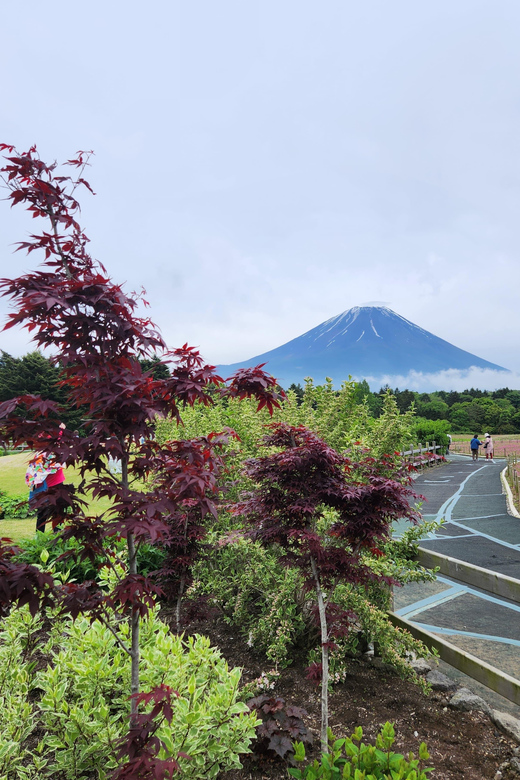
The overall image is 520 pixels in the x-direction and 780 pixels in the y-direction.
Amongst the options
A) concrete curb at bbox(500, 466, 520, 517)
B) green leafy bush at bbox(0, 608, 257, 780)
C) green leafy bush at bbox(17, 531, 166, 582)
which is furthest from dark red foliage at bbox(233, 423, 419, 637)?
concrete curb at bbox(500, 466, 520, 517)

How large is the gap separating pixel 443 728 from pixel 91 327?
11.9ft

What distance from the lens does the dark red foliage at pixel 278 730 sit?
107 inches

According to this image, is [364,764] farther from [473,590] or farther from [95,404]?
[473,590]

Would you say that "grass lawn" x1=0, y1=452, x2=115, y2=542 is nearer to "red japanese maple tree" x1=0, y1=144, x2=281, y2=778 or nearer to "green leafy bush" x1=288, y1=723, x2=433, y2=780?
"red japanese maple tree" x1=0, y1=144, x2=281, y2=778

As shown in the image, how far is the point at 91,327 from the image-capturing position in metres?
2.17

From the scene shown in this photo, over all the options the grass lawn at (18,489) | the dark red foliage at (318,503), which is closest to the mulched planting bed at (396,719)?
the dark red foliage at (318,503)

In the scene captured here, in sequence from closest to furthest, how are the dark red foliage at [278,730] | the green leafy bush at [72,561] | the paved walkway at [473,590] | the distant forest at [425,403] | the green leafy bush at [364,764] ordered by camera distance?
the green leafy bush at [364,764]
the dark red foliage at [278,730]
the paved walkway at [473,590]
the green leafy bush at [72,561]
the distant forest at [425,403]

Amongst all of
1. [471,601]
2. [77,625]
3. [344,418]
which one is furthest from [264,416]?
[471,601]

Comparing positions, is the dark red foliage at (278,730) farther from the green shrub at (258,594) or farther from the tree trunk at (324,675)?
the green shrub at (258,594)

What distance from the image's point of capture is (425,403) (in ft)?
178

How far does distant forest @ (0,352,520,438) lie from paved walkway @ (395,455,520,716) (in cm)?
286

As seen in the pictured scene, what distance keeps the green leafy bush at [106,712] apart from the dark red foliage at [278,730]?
0.26 metres

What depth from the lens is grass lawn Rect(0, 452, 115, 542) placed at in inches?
338

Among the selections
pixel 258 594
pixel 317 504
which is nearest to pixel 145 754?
pixel 317 504
